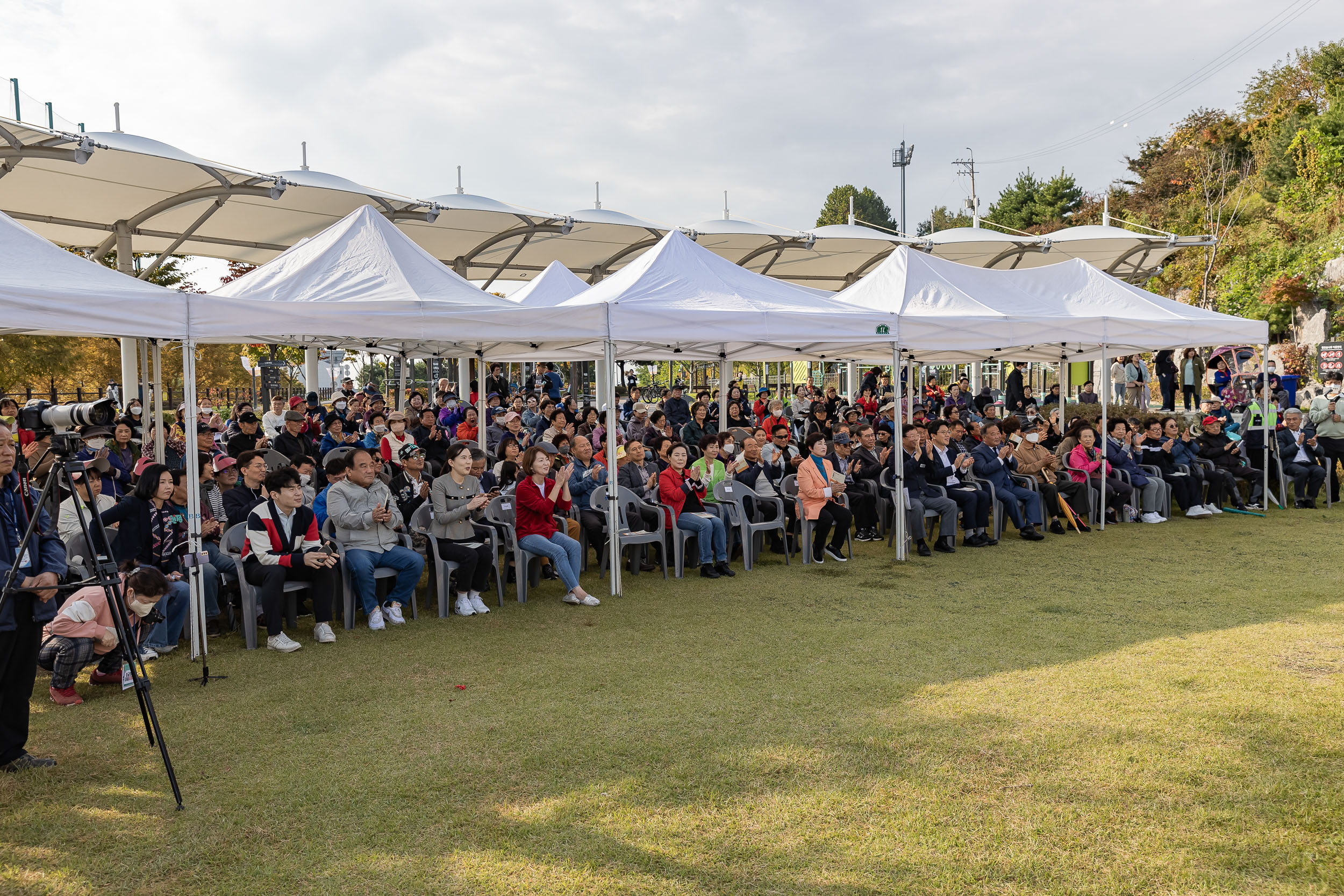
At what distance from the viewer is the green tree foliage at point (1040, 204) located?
51.9 meters

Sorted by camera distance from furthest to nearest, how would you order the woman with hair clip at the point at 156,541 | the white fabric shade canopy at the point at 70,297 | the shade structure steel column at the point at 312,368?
the shade structure steel column at the point at 312,368 → the woman with hair clip at the point at 156,541 → the white fabric shade canopy at the point at 70,297

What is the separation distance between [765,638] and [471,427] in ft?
21.6

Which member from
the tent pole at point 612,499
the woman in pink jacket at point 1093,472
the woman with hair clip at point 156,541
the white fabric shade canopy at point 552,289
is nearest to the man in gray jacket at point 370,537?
the woman with hair clip at point 156,541

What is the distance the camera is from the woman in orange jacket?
8.41 metres

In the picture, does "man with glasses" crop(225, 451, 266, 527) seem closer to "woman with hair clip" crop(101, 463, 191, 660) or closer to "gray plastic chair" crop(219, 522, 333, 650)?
"gray plastic chair" crop(219, 522, 333, 650)

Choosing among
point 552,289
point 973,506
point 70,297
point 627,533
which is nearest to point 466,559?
point 627,533

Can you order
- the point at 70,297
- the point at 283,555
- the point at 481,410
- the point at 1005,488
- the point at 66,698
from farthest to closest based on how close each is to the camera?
the point at 481,410
the point at 1005,488
the point at 283,555
the point at 70,297
the point at 66,698

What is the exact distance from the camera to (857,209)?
91750 millimetres

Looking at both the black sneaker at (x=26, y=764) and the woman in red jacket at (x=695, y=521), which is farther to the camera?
the woman in red jacket at (x=695, y=521)

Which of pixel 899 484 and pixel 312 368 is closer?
pixel 899 484

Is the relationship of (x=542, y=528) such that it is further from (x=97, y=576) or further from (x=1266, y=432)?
(x=1266, y=432)

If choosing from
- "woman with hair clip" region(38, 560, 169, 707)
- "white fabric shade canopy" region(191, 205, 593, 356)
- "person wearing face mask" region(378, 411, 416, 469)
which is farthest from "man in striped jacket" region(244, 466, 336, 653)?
"person wearing face mask" region(378, 411, 416, 469)

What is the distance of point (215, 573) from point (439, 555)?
148 centimetres

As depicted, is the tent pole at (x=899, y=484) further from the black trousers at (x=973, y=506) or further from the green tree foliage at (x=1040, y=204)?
the green tree foliage at (x=1040, y=204)
